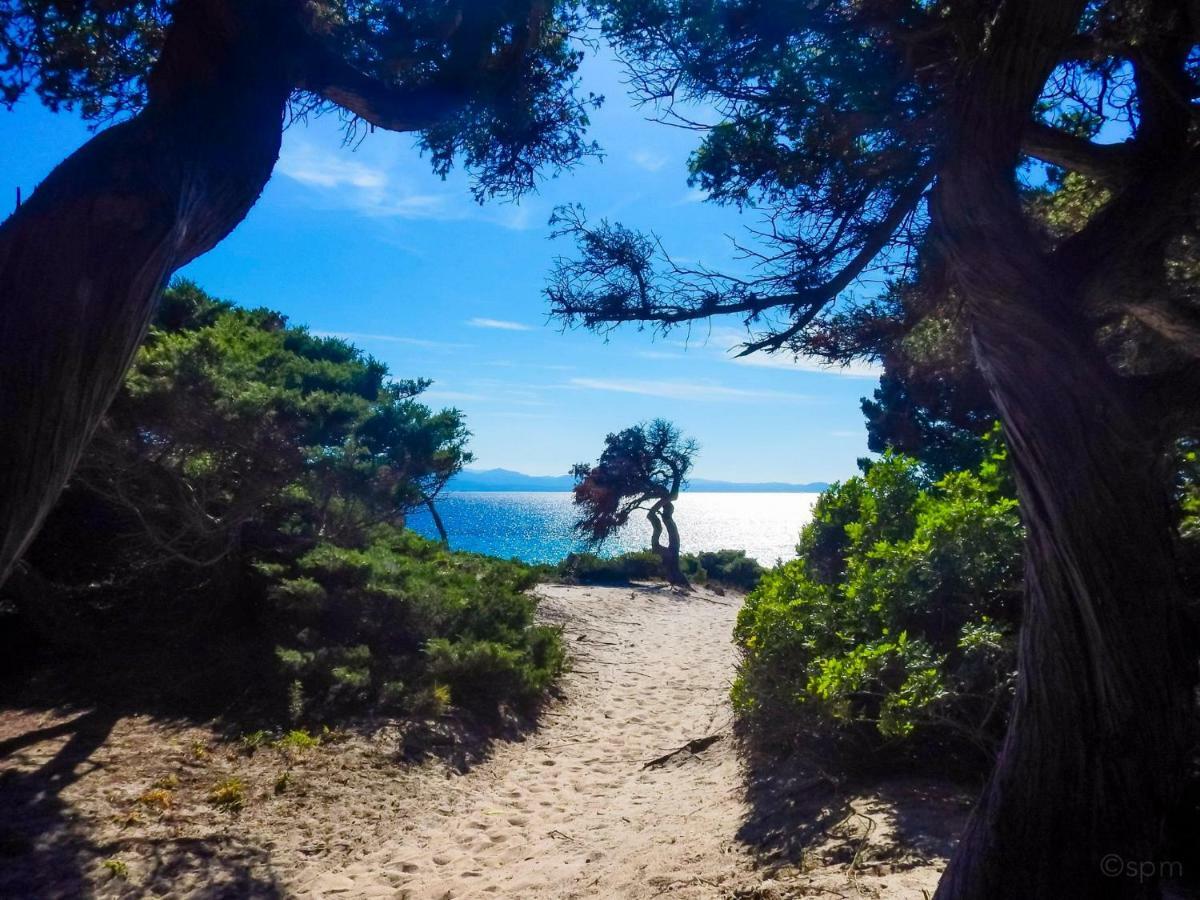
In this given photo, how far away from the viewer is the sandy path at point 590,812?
403 cm

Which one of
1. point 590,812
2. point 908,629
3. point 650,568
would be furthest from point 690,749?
point 650,568

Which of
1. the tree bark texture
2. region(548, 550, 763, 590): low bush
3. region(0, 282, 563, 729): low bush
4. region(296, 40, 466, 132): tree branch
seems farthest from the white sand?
the tree bark texture

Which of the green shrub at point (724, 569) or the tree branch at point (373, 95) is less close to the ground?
the tree branch at point (373, 95)

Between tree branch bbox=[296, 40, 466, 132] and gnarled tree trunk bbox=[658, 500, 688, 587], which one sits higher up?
A: tree branch bbox=[296, 40, 466, 132]

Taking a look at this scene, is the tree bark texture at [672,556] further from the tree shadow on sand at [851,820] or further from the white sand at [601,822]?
the tree shadow on sand at [851,820]

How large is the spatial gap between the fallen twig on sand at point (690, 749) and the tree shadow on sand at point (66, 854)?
3323 mm

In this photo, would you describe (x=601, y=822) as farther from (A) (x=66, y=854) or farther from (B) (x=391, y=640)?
(B) (x=391, y=640)

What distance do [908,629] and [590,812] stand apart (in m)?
2.74

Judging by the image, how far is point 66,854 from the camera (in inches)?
156

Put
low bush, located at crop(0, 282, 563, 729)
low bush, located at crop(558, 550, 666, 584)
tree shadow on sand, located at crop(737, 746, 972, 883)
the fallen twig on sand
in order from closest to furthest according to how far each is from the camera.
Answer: tree shadow on sand, located at crop(737, 746, 972, 883)
low bush, located at crop(0, 282, 563, 729)
the fallen twig on sand
low bush, located at crop(558, 550, 666, 584)

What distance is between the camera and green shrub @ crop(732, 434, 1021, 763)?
376cm

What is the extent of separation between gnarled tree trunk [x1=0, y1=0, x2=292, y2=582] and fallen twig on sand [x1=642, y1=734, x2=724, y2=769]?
5406mm

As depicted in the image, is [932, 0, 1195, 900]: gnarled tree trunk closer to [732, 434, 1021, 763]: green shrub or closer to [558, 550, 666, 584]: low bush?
[732, 434, 1021, 763]: green shrub

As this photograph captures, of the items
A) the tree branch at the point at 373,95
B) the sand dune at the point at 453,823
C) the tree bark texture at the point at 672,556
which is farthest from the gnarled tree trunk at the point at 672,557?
the tree branch at the point at 373,95
